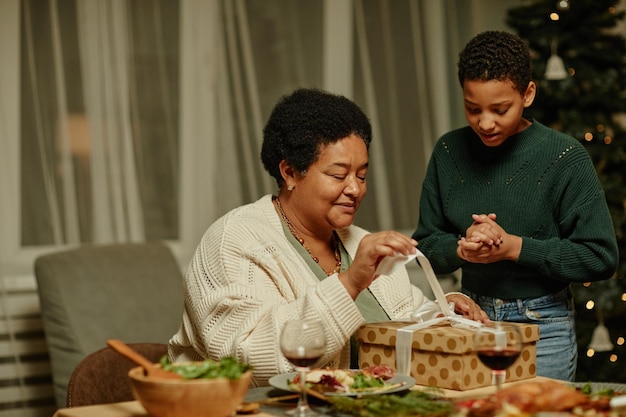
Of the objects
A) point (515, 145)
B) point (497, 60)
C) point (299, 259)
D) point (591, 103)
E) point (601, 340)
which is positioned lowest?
point (601, 340)

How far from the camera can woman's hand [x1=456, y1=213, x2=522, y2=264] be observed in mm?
2160

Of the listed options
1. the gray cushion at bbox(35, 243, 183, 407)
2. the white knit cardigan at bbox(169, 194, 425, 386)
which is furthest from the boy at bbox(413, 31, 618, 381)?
the gray cushion at bbox(35, 243, 183, 407)

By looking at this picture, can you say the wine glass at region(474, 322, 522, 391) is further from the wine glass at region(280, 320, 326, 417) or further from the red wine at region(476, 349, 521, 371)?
the wine glass at region(280, 320, 326, 417)

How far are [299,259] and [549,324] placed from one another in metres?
0.69

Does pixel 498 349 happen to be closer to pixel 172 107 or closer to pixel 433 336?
pixel 433 336

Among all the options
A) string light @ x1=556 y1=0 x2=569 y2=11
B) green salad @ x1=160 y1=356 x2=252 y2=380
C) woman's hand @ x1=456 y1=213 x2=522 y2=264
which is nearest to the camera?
green salad @ x1=160 y1=356 x2=252 y2=380

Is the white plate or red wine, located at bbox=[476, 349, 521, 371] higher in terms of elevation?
red wine, located at bbox=[476, 349, 521, 371]

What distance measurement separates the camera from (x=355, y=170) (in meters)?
2.29

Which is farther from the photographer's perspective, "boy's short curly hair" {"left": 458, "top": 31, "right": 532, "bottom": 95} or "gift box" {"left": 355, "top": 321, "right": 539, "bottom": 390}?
"boy's short curly hair" {"left": 458, "top": 31, "right": 532, "bottom": 95}

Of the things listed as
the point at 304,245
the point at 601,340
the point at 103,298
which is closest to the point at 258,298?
the point at 304,245

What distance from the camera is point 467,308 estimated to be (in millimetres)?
2227

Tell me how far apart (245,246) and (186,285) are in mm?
185

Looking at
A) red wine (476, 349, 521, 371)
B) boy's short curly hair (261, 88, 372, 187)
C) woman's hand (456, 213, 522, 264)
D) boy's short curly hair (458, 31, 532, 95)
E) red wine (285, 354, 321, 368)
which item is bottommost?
red wine (476, 349, 521, 371)

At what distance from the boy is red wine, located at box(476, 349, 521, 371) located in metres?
0.59
